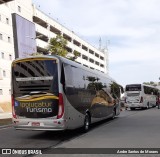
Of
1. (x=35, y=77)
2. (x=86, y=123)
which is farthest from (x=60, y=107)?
(x=86, y=123)

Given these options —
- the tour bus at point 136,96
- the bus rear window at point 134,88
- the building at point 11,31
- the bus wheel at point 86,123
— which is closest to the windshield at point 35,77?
the bus wheel at point 86,123

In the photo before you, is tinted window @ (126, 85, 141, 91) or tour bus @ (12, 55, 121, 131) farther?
tinted window @ (126, 85, 141, 91)

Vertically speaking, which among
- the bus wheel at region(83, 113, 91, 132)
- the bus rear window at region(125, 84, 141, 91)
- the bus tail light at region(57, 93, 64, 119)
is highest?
the bus rear window at region(125, 84, 141, 91)

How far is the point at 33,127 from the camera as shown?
12906 millimetres

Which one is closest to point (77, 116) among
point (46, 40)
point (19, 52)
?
point (19, 52)

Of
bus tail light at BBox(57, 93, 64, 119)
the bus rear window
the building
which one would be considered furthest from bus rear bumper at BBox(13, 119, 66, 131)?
the building

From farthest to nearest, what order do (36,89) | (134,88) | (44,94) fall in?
(134,88) < (36,89) < (44,94)

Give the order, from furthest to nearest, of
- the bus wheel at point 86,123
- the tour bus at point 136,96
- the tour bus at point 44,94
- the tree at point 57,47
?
the tree at point 57,47, the tour bus at point 136,96, the bus wheel at point 86,123, the tour bus at point 44,94

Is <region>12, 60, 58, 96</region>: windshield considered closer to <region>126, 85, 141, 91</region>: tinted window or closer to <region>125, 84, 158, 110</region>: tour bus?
<region>125, 84, 158, 110</region>: tour bus

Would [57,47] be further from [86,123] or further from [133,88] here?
[86,123]

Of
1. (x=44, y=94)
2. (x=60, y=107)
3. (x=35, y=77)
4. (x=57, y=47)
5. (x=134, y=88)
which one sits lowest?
(x=60, y=107)

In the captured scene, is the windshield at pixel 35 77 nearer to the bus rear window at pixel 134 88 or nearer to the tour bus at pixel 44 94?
the tour bus at pixel 44 94

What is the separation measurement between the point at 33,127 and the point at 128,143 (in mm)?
3569

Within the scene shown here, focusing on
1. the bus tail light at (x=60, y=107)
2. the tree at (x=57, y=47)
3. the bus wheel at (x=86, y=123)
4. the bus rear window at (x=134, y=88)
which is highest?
the tree at (x=57, y=47)
